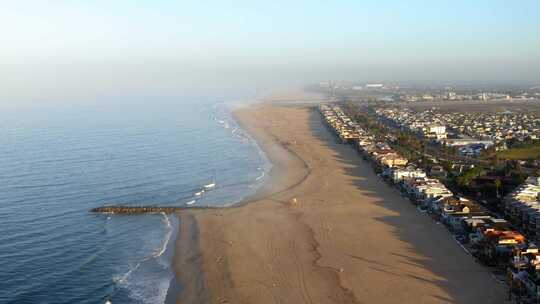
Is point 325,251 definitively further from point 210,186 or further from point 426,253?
point 210,186

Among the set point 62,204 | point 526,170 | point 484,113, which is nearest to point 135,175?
point 62,204

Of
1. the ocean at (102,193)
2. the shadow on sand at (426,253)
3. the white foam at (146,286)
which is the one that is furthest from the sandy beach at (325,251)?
the ocean at (102,193)

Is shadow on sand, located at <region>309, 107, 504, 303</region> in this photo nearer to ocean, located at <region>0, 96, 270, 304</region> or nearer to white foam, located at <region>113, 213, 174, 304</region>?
white foam, located at <region>113, 213, 174, 304</region>

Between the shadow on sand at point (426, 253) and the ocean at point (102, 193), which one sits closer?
the shadow on sand at point (426, 253)

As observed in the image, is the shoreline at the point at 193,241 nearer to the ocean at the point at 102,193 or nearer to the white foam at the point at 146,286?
the white foam at the point at 146,286

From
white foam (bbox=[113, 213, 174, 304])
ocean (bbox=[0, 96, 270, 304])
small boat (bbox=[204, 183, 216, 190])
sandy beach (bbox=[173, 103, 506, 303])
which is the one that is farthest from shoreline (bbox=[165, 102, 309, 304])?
small boat (bbox=[204, 183, 216, 190])

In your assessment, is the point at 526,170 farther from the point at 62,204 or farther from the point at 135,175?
the point at 62,204

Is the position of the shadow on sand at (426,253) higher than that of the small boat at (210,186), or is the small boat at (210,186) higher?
the small boat at (210,186)
